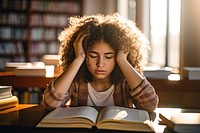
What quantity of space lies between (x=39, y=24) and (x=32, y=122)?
16.7ft

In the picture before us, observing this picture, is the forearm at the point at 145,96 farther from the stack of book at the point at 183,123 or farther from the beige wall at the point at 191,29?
the beige wall at the point at 191,29

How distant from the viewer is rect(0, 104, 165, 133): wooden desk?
3.36 feet

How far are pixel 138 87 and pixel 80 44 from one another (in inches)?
12.8

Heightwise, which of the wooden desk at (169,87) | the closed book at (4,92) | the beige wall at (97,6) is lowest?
the wooden desk at (169,87)

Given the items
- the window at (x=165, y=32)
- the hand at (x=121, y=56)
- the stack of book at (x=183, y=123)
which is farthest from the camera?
the window at (x=165, y=32)

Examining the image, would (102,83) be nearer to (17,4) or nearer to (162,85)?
(162,85)

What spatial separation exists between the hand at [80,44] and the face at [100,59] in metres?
0.04

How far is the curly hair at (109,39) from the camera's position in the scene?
59.6 inches

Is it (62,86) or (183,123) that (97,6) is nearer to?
(62,86)

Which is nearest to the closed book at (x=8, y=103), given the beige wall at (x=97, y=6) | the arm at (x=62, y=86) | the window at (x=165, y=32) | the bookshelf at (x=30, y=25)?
the arm at (x=62, y=86)

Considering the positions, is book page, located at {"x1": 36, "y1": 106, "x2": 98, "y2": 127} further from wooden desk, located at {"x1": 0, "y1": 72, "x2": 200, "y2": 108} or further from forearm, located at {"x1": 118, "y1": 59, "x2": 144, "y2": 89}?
wooden desk, located at {"x1": 0, "y1": 72, "x2": 200, "y2": 108}

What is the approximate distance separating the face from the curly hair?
2cm

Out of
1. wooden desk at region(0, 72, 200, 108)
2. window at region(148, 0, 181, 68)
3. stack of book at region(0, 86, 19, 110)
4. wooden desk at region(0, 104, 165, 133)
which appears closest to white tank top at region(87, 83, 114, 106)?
wooden desk at region(0, 104, 165, 133)

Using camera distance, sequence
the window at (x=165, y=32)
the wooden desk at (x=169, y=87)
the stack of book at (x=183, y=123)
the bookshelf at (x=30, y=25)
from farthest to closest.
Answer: the bookshelf at (x=30, y=25) < the window at (x=165, y=32) < the wooden desk at (x=169, y=87) < the stack of book at (x=183, y=123)
